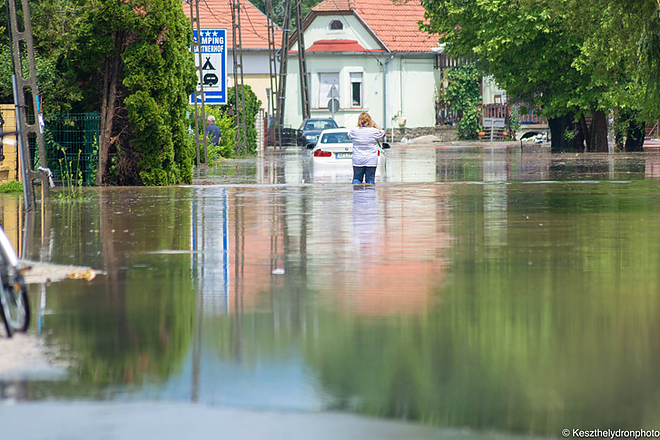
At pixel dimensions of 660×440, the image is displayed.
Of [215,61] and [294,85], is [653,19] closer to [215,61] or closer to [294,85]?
[215,61]

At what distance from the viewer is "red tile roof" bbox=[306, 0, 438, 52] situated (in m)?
79.5

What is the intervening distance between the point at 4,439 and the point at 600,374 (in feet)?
10.5

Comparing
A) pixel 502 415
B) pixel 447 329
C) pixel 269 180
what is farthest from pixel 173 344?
pixel 269 180

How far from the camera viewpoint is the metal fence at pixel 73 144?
24.7m

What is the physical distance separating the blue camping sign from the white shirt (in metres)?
13.4

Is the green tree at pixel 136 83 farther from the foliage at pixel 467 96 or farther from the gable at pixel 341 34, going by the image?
the gable at pixel 341 34

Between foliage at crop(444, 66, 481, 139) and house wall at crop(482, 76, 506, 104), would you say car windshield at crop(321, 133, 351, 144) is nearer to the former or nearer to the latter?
foliage at crop(444, 66, 481, 139)

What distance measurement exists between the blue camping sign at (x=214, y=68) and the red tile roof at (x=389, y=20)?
42.9m

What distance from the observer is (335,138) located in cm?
3322

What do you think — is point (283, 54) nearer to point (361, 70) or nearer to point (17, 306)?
point (361, 70)

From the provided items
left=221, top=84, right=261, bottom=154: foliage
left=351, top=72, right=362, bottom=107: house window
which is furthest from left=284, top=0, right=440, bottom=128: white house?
left=221, top=84, right=261, bottom=154: foliage

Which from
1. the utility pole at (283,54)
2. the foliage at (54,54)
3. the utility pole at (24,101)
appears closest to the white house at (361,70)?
the utility pole at (283,54)

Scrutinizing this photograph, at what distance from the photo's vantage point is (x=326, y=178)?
94.6 ft

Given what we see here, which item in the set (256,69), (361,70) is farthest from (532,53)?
(256,69)
